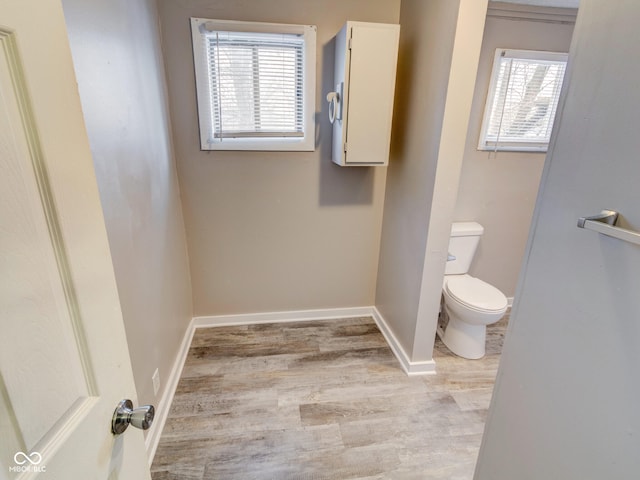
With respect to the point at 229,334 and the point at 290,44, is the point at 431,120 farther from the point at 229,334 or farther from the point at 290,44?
the point at 229,334

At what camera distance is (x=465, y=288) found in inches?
90.9

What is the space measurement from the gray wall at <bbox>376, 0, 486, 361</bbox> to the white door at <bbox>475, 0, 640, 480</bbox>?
84cm

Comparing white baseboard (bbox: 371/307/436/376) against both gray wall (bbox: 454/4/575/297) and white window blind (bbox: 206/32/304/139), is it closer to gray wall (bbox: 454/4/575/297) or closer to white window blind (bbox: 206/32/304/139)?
gray wall (bbox: 454/4/575/297)

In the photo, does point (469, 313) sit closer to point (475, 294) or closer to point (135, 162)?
point (475, 294)

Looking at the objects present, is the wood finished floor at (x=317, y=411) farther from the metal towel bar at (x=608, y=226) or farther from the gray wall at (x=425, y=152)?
the metal towel bar at (x=608, y=226)

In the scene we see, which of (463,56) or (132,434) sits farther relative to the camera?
(463,56)

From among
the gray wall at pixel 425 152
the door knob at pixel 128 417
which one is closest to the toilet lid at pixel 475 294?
the gray wall at pixel 425 152

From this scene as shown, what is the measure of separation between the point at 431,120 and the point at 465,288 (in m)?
1.21

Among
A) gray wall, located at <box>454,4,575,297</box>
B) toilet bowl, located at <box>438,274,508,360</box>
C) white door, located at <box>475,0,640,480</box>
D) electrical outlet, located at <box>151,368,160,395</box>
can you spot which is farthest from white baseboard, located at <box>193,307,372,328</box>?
white door, located at <box>475,0,640,480</box>

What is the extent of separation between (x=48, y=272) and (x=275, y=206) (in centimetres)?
188

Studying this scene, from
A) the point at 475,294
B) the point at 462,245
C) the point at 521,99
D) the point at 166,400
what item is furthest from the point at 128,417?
the point at 521,99

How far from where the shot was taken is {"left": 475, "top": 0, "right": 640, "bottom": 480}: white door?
2.16 feet

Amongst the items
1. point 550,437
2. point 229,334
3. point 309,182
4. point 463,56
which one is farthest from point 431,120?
point 229,334

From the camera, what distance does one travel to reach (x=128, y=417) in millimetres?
652
